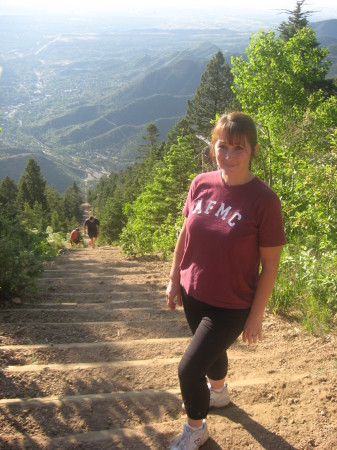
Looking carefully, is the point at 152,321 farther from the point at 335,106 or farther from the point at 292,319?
the point at 335,106

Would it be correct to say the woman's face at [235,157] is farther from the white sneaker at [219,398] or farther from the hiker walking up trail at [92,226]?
the hiker walking up trail at [92,226]

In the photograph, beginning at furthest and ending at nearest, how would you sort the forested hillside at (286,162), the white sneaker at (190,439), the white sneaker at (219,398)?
the forested hillside at (286,162) → the white sneaker at (219,398) → the white sneaker at (190,439)

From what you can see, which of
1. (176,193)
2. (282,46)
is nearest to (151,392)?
(176,193)

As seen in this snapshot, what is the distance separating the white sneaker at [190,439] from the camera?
230cm

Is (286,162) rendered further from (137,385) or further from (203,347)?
(203,347)

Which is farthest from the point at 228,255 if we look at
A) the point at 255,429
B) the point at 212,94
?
the point at 212,94

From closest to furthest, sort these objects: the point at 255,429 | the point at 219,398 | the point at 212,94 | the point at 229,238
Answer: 1. the point at 229,238
2. the point at 255,429
3. the point at 219,398
4. the point at 212,94

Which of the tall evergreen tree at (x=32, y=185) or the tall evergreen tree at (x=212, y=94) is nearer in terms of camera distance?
the tall evergreen tree at (x=212, y=94)

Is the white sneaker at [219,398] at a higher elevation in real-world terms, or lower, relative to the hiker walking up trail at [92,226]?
higher

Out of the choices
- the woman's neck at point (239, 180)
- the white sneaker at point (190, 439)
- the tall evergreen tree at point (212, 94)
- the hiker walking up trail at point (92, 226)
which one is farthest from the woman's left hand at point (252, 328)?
the tall evergreen tree at point (212, 94)

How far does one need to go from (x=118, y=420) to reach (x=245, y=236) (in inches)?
59.0

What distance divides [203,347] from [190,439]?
1.96ft

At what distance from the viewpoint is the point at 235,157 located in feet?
7.07

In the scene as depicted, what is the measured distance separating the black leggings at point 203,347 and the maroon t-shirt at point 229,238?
0.06 m
